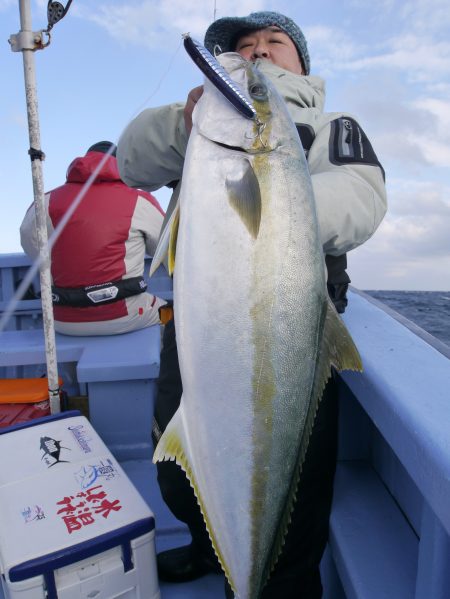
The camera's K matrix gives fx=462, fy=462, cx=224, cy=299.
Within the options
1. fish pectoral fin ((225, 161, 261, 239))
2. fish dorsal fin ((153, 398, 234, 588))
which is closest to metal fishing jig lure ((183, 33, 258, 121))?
fish pectoral fin ((225, 161, 261, 239))

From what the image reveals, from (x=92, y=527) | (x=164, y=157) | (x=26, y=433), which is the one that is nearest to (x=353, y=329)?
(x=164, y=157)

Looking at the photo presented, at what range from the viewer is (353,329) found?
6.44 feet

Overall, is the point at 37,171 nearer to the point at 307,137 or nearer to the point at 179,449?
the point at 307,137

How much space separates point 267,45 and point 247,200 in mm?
1311

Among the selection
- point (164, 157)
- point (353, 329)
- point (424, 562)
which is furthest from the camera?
point (353, 329)

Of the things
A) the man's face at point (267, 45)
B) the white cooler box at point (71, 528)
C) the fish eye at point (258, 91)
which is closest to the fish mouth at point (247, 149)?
the fish eye at point (258, 91)

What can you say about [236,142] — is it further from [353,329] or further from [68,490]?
[68,490]

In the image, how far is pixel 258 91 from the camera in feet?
4.33

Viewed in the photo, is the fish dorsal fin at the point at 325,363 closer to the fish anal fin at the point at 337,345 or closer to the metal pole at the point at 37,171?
the fish anal fin at the point at 337,345

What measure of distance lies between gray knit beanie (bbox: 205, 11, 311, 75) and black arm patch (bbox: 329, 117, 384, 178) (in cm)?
76

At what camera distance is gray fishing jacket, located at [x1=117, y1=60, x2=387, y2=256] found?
4.83ft

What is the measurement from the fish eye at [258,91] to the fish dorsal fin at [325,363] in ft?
1.99

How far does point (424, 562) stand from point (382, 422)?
15.5 inches

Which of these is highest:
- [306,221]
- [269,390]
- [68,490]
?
[306,221]
